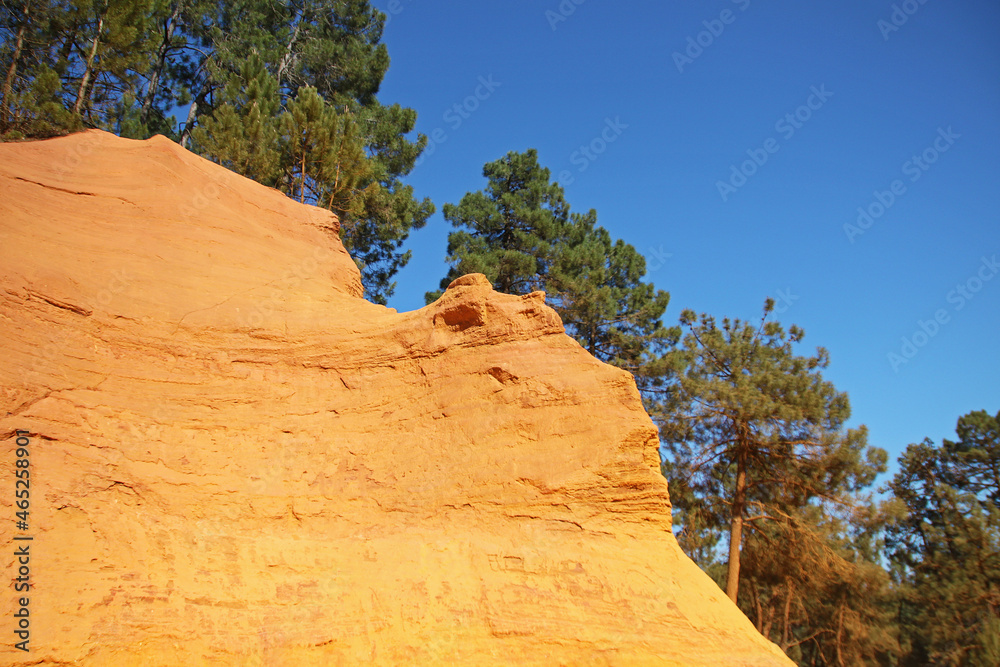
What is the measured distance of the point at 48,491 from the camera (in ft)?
20.0

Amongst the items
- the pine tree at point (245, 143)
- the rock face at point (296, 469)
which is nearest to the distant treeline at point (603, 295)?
the pine tree at point (245, 143)

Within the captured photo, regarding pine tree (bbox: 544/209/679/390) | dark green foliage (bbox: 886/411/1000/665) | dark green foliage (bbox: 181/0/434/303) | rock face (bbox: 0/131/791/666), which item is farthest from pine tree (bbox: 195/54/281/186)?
dark green foliage (bbox: 886/411/1000/665)

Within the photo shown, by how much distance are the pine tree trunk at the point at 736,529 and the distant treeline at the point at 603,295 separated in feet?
0.20

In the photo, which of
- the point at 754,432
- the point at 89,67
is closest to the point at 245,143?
the point at 89,67

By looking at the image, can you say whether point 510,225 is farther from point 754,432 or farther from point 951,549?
point 951,549

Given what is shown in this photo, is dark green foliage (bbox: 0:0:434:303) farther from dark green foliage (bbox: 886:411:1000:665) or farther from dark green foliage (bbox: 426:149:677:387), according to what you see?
dark green foliage (bbox: 886:411:1000:665)

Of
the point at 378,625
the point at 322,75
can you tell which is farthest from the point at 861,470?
the point at 322,75

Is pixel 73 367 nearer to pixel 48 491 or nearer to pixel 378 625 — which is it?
pixel 48 491

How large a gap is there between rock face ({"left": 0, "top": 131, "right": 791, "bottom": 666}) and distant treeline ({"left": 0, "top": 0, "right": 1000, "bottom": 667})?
8156mm

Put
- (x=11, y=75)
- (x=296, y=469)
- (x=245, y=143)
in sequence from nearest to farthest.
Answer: (x=296, y=469) → (x=245, y=143) → (x=11, y=75)

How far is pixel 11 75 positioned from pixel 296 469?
15526 millimetres

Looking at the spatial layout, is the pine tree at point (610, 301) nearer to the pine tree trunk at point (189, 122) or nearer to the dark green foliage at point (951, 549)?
the dark green foliage at point (951, 549)

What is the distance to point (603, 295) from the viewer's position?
22.2 metres

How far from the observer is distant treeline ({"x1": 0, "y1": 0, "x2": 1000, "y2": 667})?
55.1ft
